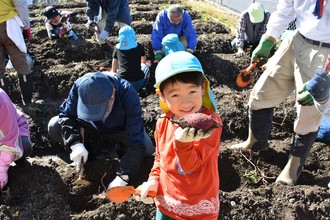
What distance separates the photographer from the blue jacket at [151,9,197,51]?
508 centimetres

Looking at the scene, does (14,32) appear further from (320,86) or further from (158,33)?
(320,86)

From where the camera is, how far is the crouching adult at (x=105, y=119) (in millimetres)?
2426

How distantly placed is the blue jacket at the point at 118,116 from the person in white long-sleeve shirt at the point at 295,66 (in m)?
0.95

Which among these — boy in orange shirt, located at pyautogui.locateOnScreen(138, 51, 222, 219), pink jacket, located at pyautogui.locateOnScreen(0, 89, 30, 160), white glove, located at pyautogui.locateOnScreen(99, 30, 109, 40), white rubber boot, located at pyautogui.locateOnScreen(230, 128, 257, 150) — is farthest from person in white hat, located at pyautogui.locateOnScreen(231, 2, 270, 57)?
boy in orange shirt, located at pyautogui.locateOnScreen(138, 51, 222, 219)

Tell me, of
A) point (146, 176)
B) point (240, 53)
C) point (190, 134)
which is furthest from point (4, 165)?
point (240, 53)

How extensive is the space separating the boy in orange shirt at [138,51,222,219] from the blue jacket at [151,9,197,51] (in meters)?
3.43

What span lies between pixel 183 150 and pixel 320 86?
111 cm

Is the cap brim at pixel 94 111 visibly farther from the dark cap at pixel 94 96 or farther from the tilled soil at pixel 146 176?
the tilled soil at pixel 146 176

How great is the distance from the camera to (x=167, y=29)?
5125 millimetres

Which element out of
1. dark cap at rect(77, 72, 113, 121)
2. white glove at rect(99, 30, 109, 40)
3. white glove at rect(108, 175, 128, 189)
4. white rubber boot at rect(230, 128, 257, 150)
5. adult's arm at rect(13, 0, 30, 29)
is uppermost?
adult's arm at rect(13, 0, 30, 29)

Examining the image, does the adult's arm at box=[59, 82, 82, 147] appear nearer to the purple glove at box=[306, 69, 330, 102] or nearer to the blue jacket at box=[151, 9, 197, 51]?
the purple glove at box=[306, 69, 330, 102]

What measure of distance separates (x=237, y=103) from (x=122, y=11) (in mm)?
2652

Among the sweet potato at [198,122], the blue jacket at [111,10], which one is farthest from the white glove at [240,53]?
the sweet potato at [198,122]

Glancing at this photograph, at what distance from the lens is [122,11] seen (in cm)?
558
